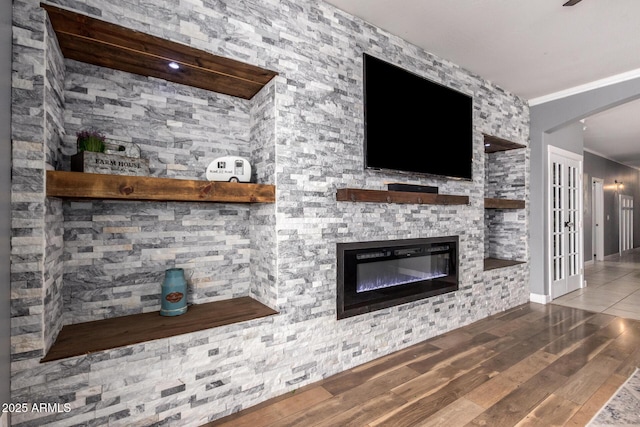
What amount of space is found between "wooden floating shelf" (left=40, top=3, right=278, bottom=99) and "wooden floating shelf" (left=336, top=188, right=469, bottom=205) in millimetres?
977

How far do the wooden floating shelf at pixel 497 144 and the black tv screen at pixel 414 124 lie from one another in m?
0.69

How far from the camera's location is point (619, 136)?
6.09 meters

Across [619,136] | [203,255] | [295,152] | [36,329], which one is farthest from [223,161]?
[619,136]

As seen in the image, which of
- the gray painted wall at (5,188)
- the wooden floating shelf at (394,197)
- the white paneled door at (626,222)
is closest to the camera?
the gray painted wall at (5,188)

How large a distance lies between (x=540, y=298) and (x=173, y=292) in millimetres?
4575

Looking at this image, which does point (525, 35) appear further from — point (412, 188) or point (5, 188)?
point (5, 188)

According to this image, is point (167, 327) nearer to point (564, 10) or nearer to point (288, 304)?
point (288, 304)

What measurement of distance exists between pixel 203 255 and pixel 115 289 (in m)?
0.56

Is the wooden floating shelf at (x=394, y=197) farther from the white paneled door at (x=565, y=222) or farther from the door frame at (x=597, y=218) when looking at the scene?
the door frame at (x=597, y=218)

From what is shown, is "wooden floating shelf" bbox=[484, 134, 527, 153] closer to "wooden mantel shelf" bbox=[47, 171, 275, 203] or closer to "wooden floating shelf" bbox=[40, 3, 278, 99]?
"wooden floating shelf" bbox=[40, 3, 278, 99]

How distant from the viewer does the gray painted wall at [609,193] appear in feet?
24.5

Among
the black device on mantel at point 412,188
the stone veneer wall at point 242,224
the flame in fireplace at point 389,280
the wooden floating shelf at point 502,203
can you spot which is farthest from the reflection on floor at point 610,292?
the black device on mantel at point 412,188

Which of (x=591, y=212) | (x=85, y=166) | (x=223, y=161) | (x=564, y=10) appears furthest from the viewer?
(x=591, y=212)

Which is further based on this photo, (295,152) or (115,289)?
(295,152)
